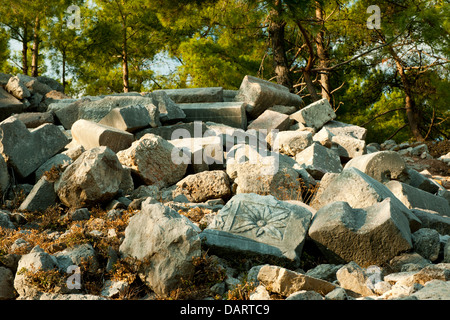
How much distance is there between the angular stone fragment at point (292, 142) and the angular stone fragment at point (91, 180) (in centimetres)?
309

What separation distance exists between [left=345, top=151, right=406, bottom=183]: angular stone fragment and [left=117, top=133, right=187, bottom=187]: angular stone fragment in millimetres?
2610

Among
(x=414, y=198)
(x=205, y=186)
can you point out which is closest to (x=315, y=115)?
(x=414, y=198)

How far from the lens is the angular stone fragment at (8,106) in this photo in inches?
384

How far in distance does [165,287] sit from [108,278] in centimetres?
59

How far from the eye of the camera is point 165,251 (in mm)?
4102

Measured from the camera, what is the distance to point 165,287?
4020 millimetres

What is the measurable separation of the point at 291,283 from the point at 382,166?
386 centimetres

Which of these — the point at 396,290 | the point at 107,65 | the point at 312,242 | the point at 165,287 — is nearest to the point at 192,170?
the point at 312,242

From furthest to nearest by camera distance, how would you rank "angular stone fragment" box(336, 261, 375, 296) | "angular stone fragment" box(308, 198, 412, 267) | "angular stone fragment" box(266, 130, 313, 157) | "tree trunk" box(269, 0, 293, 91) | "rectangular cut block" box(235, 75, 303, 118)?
"tree trunk" box(269, 0, 293, 91), "rectangular cut block" box(235, 75, 303, 118), "angular stone fragment" box(266, 130, 313, 157), "angular stone fragment" box(308, 198, 412, 267), "angular stone fragment" box(336, 261, 375, 296)

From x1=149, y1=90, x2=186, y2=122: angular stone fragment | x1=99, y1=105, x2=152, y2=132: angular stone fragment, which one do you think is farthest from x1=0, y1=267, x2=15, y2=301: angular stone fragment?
x1=149, y1=90, x2=186, y2=122: angular stone fragment

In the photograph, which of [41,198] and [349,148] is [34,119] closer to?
[41,198]

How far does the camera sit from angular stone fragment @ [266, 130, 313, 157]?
26.2ft

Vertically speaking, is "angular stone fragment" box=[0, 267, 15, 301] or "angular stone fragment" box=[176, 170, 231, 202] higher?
"angular stone fragment" box=[176, 170, 231, 202]

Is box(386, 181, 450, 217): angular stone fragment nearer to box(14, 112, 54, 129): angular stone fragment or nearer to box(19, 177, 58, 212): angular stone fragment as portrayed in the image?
box(19, 177, 58, 212): angular stone fragment
